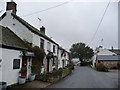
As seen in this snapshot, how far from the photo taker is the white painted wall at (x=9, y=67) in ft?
36.6

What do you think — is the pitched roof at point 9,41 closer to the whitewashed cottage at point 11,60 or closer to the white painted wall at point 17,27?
the whitewashed cottage at point 11,60

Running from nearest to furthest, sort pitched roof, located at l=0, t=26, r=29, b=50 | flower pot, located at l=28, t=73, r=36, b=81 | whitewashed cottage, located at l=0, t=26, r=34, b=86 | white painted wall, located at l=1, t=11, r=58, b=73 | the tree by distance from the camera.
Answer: whitewashed cottage, located at l=0, t=26, r=34, b=86 → pitched roof, located at l=0, t=26, r=29, b=50 → flower pot, located at l=28, t=73, r=36, b=81 → white painted wall, located at l=1, t=11, r=58, b=73 → the tree

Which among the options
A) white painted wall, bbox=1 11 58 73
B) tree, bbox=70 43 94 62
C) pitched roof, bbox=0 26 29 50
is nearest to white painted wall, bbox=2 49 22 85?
pitched roof, bbox=0 26 29 50

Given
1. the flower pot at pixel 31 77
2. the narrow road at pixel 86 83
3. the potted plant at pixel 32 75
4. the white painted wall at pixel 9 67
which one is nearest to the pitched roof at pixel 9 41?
the white painted wall at pixel 9 67

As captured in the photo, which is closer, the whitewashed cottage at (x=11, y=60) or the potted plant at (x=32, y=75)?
the whitewashed cottage at (x=11, y=60)

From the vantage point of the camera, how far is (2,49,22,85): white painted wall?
11.2 metres

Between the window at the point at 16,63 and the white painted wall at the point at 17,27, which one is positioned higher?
the white painted wall at the point at 17,27

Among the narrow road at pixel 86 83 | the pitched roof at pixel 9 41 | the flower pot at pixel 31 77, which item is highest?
the pitched roof at pixel 9 41

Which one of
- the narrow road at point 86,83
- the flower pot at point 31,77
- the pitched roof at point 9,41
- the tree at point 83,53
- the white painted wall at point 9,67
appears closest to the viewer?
the white painted wall at point 9,67

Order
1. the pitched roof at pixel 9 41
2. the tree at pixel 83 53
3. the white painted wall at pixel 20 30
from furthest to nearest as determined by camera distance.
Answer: the tree at pixel 83 53
the white painted wall at pixel 20 30
the pitched roof at pixel 9 41

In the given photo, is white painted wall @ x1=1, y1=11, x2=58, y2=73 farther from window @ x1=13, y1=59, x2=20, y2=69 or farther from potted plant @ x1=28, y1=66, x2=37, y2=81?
window @ x1=13, y1=59, x2=20, y2=69

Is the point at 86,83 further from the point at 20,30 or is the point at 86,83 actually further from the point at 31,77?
the point at 20,30

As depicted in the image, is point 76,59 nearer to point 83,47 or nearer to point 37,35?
point 83,47

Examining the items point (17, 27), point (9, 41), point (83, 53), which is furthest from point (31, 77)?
point (83, 53)
